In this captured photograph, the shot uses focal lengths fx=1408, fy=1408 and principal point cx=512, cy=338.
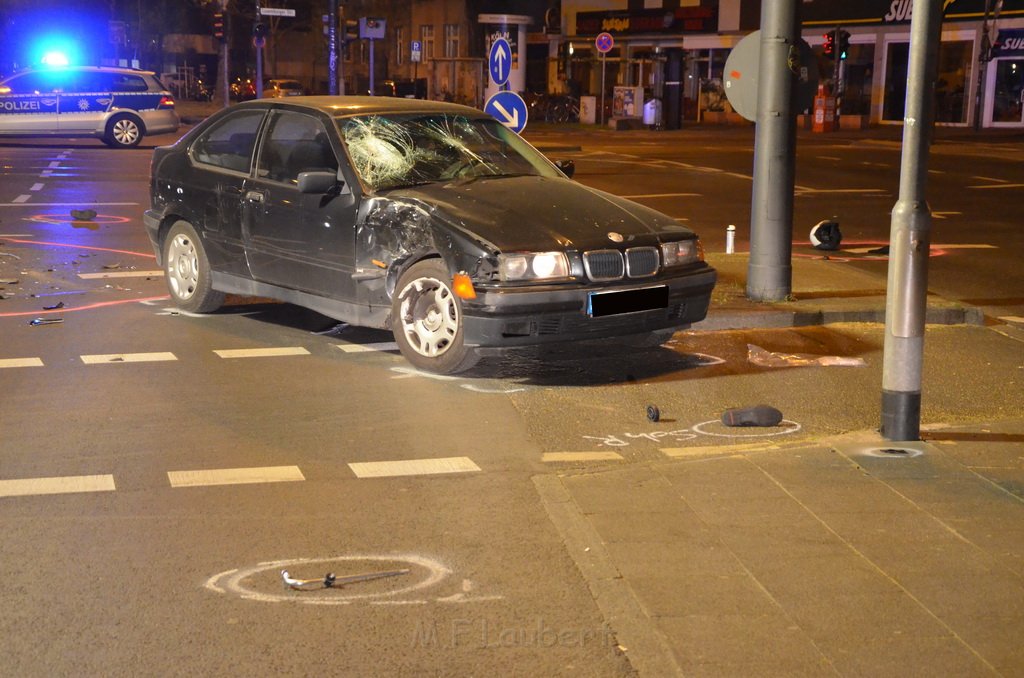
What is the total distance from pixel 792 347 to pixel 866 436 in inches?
107

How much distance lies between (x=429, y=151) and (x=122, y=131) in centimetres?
2297

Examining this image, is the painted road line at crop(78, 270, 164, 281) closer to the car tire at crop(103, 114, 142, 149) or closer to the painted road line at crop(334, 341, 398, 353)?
the painted road line at crop(334, 341, 398, 353)

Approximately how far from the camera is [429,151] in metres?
9.47

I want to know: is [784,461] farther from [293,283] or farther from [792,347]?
[293,283]

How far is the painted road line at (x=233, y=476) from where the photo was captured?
6.32 m

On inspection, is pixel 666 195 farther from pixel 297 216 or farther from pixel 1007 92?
pixel 1007 92

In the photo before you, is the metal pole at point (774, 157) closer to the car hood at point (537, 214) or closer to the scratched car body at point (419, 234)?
the scratched car body at point (419, 234)

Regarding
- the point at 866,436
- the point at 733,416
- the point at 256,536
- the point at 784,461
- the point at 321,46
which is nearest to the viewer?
the point at 256,536

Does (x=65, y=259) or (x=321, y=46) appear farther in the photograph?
(x=321, y=46)

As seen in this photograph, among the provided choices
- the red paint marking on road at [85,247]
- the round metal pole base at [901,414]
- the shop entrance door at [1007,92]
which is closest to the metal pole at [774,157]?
the round metal pole base at [901,414]

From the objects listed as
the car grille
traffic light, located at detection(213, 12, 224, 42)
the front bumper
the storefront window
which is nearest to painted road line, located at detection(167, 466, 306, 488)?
the front bumper

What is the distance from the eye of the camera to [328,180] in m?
9.02

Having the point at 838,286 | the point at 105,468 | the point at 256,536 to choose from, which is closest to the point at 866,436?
the point at 256,536

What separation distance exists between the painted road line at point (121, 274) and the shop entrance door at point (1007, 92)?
35.6 metres
